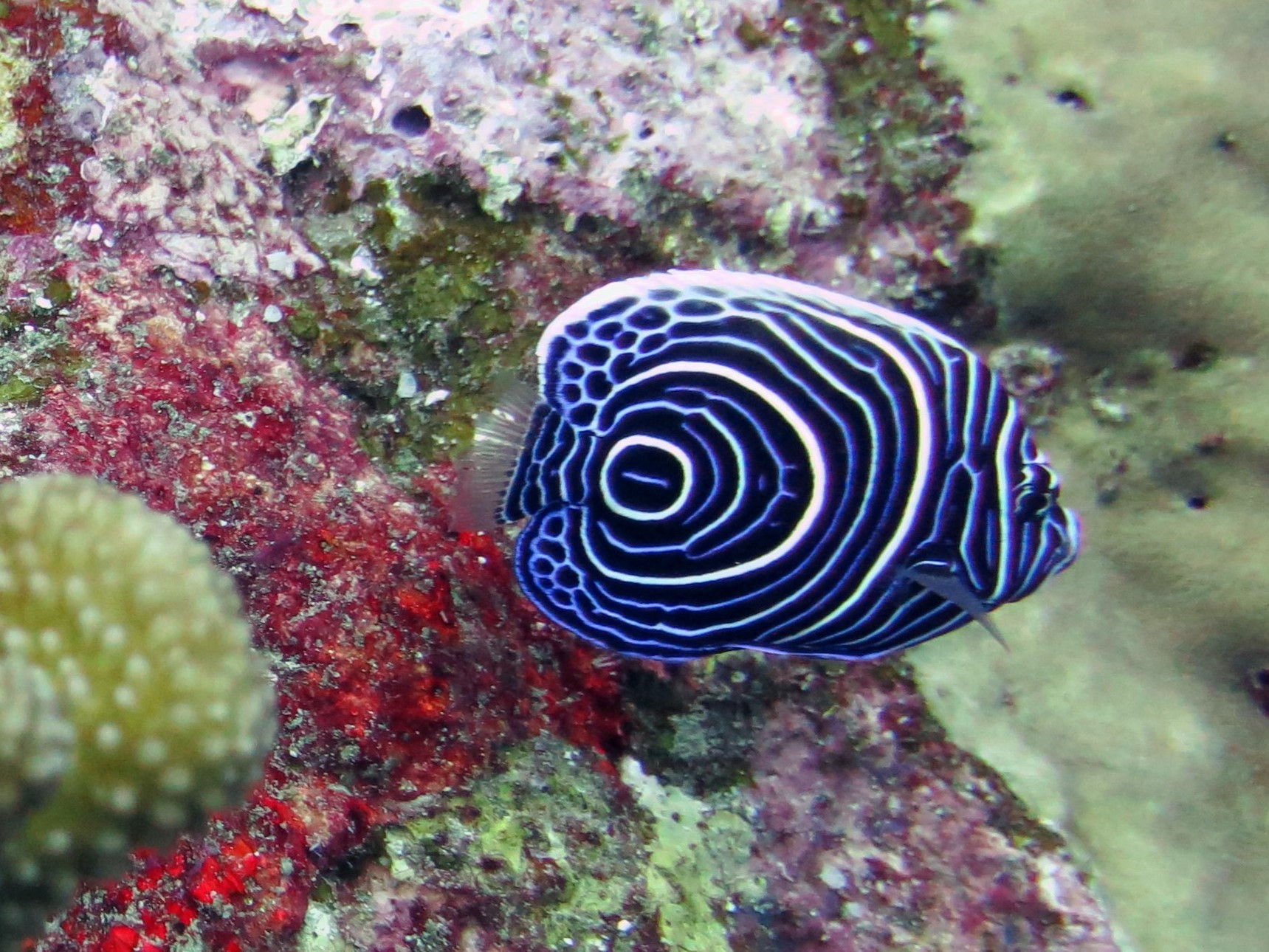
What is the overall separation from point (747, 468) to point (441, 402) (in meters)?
0.98

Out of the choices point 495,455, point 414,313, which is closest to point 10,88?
point 414,313

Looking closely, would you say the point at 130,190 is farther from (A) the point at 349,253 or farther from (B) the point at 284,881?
(B) the point at 284,881

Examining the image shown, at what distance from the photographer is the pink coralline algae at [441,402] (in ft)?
6.16

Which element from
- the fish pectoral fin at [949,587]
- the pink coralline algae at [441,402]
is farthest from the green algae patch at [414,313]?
→ the fish pectoral fin at [949,587]

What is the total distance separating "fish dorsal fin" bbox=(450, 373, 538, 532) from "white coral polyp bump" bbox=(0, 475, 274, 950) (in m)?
0.69

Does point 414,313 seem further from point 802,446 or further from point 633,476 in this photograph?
point 802,446

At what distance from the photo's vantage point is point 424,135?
7.72 ft

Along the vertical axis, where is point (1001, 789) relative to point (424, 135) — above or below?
below

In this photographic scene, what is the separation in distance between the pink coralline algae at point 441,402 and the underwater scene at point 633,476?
1 centimetres

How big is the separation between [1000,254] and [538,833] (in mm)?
2356

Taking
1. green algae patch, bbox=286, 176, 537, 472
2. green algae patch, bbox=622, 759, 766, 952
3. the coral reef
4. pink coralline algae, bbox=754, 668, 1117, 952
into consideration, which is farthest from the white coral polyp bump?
the coral reef

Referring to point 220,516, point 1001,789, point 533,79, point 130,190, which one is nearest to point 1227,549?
point 1001,789

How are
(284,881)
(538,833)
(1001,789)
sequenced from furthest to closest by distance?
1. (1001,789)
2. (538,833)
3. (284,881)

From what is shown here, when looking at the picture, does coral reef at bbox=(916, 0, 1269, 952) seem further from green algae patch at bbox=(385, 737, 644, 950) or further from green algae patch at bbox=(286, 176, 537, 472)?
green algae patch at bbox=(286, 176, 537, 472)
